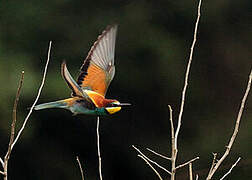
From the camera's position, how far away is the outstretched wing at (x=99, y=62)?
44.1 inches

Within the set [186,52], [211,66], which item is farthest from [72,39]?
[211,66]

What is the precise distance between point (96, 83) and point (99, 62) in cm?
4

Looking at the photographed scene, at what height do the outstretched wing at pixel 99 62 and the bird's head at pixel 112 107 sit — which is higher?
the outstretched wing at pixel 99 62

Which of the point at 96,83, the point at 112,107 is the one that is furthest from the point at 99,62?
the point at 112,107

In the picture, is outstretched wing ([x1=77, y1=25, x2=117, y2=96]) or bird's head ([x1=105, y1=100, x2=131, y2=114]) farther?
outstretched wing ([x1=77, y1=25, x2=117, y2=96])

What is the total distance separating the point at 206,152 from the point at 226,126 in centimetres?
32

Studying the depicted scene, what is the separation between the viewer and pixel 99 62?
46.2 inches

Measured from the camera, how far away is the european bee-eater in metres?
1.02

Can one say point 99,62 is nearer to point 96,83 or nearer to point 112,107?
point 96,83

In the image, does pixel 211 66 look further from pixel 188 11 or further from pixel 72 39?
pixel 72 39

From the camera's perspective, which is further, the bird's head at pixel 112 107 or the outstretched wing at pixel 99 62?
the outstretched wing at pixel 99 62

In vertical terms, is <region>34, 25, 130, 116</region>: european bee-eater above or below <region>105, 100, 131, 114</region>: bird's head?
above

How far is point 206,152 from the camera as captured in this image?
352 cm

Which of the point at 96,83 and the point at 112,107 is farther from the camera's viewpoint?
the point at 96,83
